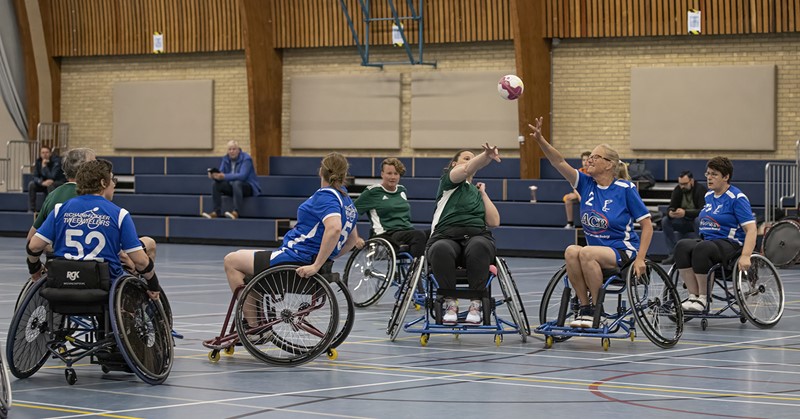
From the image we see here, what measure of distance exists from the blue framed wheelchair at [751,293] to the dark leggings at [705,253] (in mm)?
49

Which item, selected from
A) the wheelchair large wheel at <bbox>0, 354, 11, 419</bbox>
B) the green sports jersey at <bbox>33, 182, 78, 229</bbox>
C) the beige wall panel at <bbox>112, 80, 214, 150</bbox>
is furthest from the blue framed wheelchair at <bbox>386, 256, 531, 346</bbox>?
the beige wall panel at <bbox>112, 80, 214, 150</bbox>

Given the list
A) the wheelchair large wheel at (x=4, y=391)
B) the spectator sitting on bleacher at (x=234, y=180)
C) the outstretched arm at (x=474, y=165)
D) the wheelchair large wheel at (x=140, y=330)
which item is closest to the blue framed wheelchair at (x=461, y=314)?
the outstretched arm at (x=474, y=165)

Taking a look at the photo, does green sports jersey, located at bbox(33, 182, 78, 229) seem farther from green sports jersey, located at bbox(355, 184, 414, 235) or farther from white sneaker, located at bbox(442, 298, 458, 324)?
green sports jersey, located at bbox(355, 184, 414, 235)

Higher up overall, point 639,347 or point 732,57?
point 732,57

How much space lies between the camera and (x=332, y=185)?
24.4 feet

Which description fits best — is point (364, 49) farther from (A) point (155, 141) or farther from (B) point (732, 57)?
(B) point (732, 57)

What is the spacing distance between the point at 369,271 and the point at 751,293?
126 inches

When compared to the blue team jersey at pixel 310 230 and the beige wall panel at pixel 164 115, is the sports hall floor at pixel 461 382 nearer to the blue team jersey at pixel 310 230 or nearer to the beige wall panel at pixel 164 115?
the blue team jersey at pixel 310 230

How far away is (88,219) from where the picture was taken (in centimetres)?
642

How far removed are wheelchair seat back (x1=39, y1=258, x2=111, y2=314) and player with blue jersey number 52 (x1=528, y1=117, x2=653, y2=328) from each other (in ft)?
9.72

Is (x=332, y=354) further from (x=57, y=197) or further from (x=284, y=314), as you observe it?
(x=57, y=197)

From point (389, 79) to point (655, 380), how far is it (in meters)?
14.9

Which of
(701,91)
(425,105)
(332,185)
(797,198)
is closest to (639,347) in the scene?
(332,185)

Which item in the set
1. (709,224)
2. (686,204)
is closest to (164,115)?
(686,204)
